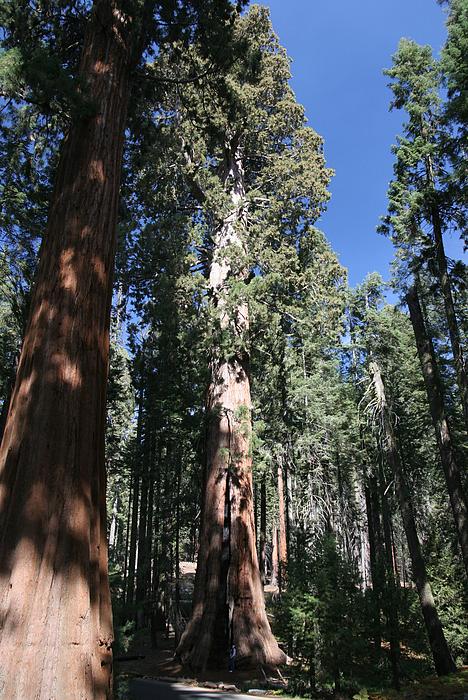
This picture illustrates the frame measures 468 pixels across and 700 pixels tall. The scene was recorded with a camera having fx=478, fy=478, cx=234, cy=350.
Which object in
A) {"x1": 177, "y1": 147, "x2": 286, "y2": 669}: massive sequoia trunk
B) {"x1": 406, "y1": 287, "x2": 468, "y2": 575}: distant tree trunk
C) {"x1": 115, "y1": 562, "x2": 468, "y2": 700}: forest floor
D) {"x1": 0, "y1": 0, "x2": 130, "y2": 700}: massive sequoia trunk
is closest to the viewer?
{"x1": 0, "y1": 0, "x2": 130, "y2": 700}: massive sequoia trunk

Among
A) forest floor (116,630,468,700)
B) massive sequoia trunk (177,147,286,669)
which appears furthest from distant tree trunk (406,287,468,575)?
massive sequoia trunk (177,147,286,669)

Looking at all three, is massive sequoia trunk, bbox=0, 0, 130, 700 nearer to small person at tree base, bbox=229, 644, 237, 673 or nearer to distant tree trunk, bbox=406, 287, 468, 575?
small person at tree base, bbox=229, 644, 237, 673

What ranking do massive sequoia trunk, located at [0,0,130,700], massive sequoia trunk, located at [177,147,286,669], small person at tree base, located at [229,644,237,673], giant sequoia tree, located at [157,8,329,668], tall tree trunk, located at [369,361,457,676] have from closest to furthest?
massive sequoia trunk, located at [0,0,130,700] < small person at tree base, located at [229,644,237,673] < massive sequoia trunk, located at [177,147,286,669] < giant sequoia tree, located at [157,8,329,668] < tall tree trunk, located at [369,361,457,676]

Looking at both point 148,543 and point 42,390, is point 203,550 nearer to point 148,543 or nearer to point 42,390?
point 42,390

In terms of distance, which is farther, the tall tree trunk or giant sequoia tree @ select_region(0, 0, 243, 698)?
the tall tree trunk

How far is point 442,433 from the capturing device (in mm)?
12773

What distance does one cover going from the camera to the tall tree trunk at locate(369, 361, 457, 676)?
438 inches

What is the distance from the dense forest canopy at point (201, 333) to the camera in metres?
3.27

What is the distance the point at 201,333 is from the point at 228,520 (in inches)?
169

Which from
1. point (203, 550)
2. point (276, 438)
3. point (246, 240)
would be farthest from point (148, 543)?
point (246, 240)

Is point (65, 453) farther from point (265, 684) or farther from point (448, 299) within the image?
point (448, 299)

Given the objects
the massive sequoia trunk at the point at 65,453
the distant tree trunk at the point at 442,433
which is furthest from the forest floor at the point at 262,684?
the massive sequoia trunk at the point at 65,453

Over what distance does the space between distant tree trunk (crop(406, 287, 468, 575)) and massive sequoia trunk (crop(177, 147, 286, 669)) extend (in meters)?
5.27

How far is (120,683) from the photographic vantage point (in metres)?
5.07
